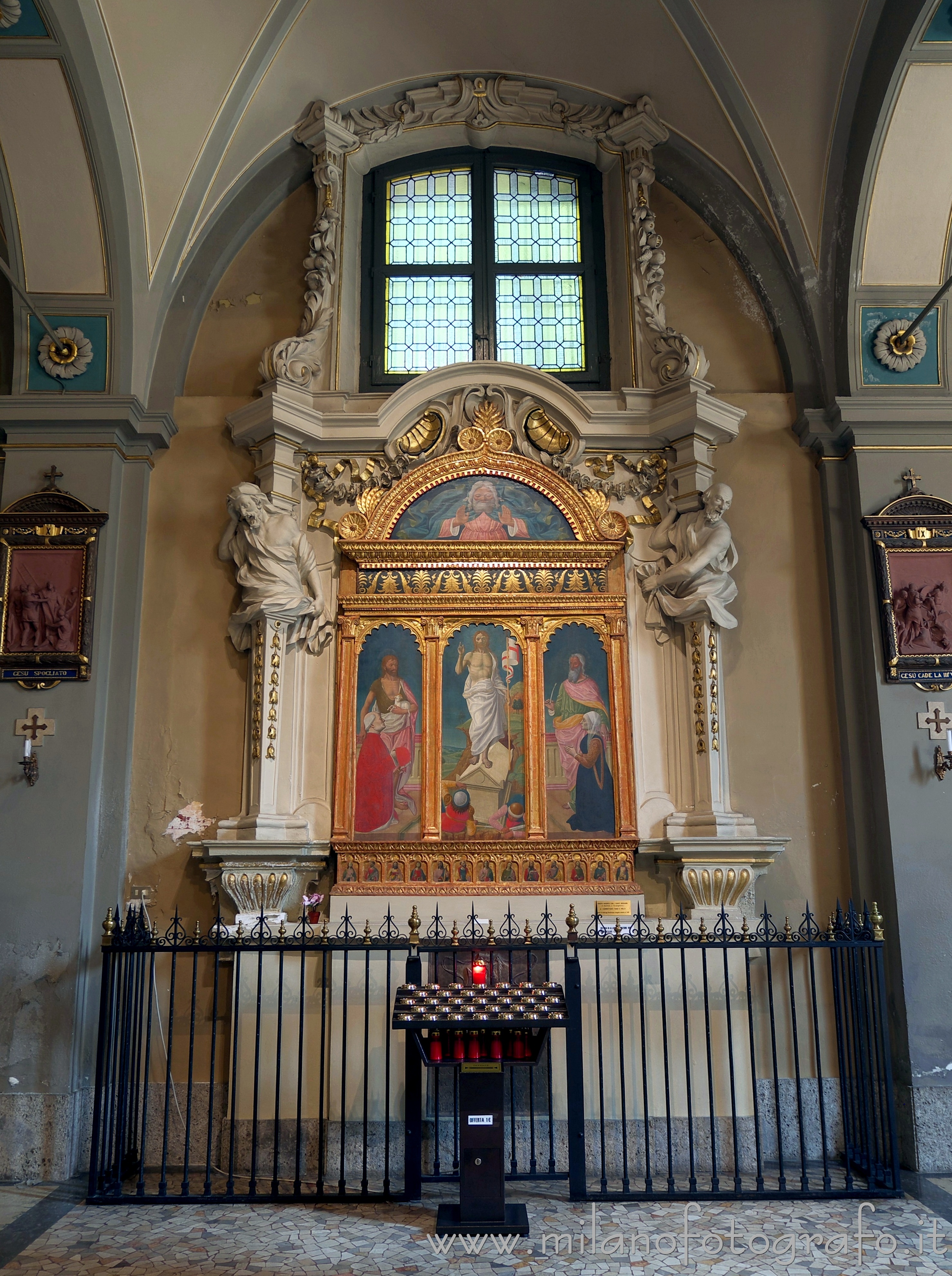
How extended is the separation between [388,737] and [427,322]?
340 centimetres

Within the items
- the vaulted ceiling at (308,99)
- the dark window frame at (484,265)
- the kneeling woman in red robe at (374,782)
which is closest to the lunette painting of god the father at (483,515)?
the dark window frame at (484,265)

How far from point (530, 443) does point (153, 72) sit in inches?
145

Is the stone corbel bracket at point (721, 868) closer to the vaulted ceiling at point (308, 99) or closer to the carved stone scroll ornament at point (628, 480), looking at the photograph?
the carved stone scroll ornament at point (628, 480)

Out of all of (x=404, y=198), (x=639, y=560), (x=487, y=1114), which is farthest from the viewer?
(x=404, y=198)

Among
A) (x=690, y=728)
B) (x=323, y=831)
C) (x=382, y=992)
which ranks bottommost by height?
(x=382, y=992)

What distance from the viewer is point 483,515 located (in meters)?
7.89

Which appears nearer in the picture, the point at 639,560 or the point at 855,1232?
the point at 855,1232

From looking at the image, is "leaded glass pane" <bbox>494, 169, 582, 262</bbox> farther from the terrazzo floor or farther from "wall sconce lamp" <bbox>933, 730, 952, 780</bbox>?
the terrazzo floor

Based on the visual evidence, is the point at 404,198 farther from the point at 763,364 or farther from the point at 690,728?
the point at 690,728

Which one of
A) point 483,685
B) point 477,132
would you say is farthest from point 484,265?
point 483,685

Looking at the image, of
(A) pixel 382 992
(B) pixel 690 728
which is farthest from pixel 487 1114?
(B) pixel 690 728

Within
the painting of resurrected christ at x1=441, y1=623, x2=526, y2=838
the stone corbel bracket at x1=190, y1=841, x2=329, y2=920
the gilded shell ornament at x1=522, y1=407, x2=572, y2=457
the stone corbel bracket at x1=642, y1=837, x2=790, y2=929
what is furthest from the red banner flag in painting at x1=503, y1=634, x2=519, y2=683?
the stone corbel bracket at x1=190, y1=841, x2=329, y2=920

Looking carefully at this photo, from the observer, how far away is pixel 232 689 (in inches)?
300

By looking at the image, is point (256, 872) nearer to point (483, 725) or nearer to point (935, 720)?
point (483, 725)
